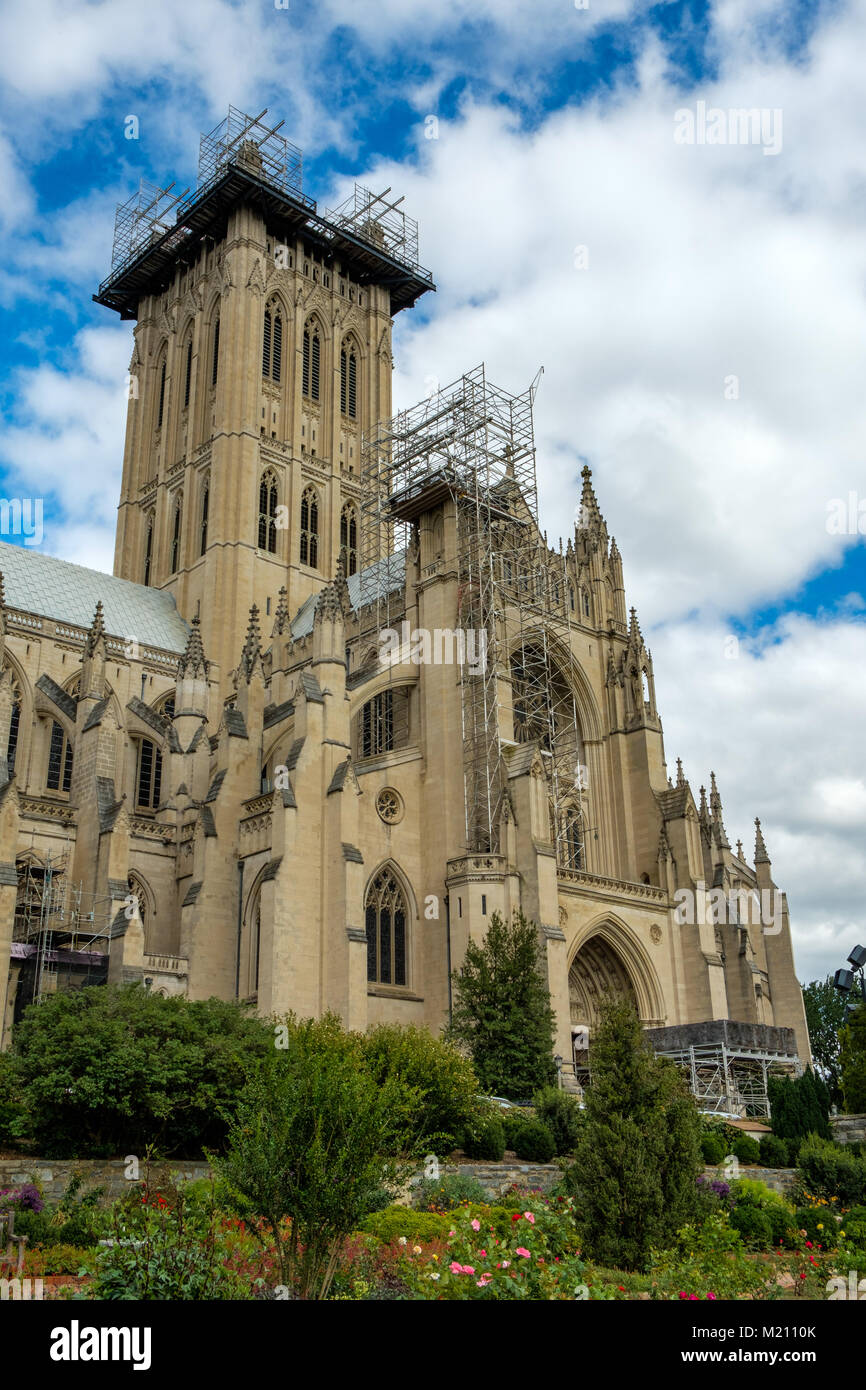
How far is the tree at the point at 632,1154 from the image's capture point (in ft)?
54.9

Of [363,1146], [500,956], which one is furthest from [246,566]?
[363,1146]

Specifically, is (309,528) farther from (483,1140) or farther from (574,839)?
(483,1140)

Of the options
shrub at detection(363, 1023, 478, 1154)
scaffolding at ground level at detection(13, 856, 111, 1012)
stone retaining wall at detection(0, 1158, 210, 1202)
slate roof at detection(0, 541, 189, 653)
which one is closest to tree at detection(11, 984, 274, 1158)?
stone retaining wall at detection(0, 1158, 210, 1202)

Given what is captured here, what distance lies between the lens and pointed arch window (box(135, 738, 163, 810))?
46031 mm

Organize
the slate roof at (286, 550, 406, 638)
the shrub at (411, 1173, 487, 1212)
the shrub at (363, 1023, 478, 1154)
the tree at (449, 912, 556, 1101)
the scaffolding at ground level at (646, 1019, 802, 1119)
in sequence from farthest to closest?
the slate roof at (286, 550, 406, 638) → the scaffolding at ground level at (646, 1019, 802, 1119) → the tree at (449, 912, 556, 1101) → the shrub at (363, 1023, 478, 1154) → the shrub at (411, 1173, 487, 1212)

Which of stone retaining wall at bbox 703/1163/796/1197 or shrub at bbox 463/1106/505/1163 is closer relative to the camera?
shrub at bbox 463/1106/505/1163

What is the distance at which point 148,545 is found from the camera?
6275 centimetres

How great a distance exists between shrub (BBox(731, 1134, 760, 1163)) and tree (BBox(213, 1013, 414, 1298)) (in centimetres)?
1656

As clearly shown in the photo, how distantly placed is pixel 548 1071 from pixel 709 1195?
42.3ft

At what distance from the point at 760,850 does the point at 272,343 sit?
34.9 meters

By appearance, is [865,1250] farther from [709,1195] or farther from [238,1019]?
[238,1019]

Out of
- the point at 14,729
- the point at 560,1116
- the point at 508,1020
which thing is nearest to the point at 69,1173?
the point at 560,1116

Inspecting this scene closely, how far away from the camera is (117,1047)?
21484 millimetres

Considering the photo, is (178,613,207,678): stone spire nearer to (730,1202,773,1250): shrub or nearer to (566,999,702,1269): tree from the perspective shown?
(566,999,702,1269): tree
